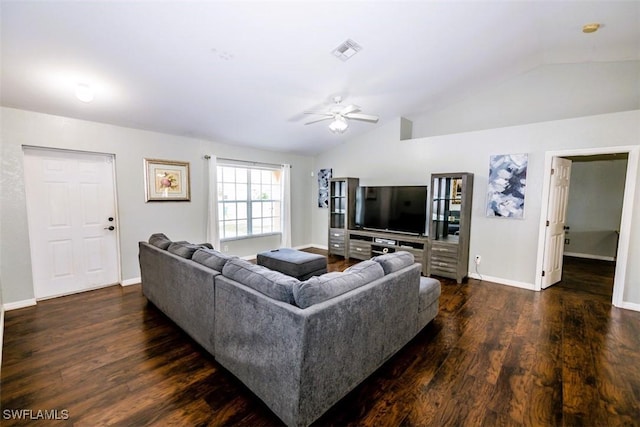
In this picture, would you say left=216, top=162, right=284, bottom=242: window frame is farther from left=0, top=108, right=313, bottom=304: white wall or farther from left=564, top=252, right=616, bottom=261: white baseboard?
left=564, top=252, right=616, bottom=261: white baseboard

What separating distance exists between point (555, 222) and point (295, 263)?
3880mm

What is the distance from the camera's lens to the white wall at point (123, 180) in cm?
312

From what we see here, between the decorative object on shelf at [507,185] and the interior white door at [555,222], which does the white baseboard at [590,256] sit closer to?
the interior white door at [555,222]

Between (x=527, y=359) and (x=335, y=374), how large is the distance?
1806 millimetres

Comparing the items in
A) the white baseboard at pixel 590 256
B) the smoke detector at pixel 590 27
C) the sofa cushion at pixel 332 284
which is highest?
the smoke detector at pixel 590 27

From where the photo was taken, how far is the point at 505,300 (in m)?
3.61

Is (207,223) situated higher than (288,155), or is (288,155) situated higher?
(288,155)

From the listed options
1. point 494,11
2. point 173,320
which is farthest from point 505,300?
point 173,320

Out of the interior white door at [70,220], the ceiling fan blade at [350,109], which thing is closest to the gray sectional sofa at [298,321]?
the ceiling fan blade at [350,109]

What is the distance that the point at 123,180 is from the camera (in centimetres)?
394

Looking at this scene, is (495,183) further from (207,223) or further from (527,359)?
(207,223)

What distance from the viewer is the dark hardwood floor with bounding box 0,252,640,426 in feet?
5.70

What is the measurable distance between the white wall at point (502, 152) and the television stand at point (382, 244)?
82cm

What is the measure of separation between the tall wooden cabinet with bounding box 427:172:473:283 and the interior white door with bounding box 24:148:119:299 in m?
4.94
